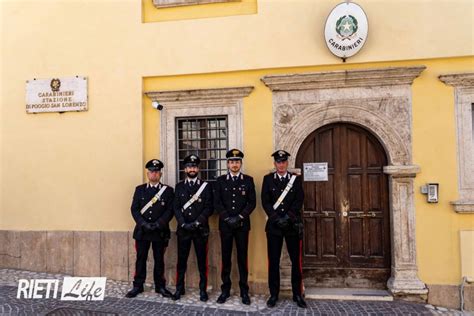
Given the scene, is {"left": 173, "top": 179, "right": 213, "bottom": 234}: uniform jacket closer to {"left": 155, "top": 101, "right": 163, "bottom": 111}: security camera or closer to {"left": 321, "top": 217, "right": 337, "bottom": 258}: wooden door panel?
{"left": 155, "top": 101, "right": 163, "bottom": 111}: security camera

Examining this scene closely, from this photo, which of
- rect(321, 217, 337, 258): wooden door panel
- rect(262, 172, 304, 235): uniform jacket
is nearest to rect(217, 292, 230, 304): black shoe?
rect(262, 172, 304, 235): uniform jacket

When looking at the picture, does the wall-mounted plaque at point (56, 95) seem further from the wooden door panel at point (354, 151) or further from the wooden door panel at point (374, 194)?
the wooden door panel at point (374, 194)

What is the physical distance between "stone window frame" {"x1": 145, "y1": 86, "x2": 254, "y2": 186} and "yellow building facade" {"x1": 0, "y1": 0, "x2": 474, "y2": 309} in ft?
0.07

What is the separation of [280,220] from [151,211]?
6.62ft

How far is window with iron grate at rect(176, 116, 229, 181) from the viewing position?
645 cm

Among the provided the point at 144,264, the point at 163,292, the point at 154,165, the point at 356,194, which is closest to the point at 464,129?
the point at 356,194

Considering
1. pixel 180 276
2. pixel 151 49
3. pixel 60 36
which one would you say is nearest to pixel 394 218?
pixel 180 276

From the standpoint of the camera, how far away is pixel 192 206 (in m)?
5.74

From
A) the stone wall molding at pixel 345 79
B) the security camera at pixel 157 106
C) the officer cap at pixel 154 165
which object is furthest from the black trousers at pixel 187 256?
the stone wall molding at pixel 345 79

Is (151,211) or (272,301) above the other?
(151,211)

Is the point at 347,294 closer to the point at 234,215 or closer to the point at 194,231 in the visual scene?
the point at 234,215

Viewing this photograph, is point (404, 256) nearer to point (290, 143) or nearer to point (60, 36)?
point (290, 143)

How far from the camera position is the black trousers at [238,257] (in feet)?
18.5

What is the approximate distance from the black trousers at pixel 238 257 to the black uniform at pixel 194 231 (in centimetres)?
29
